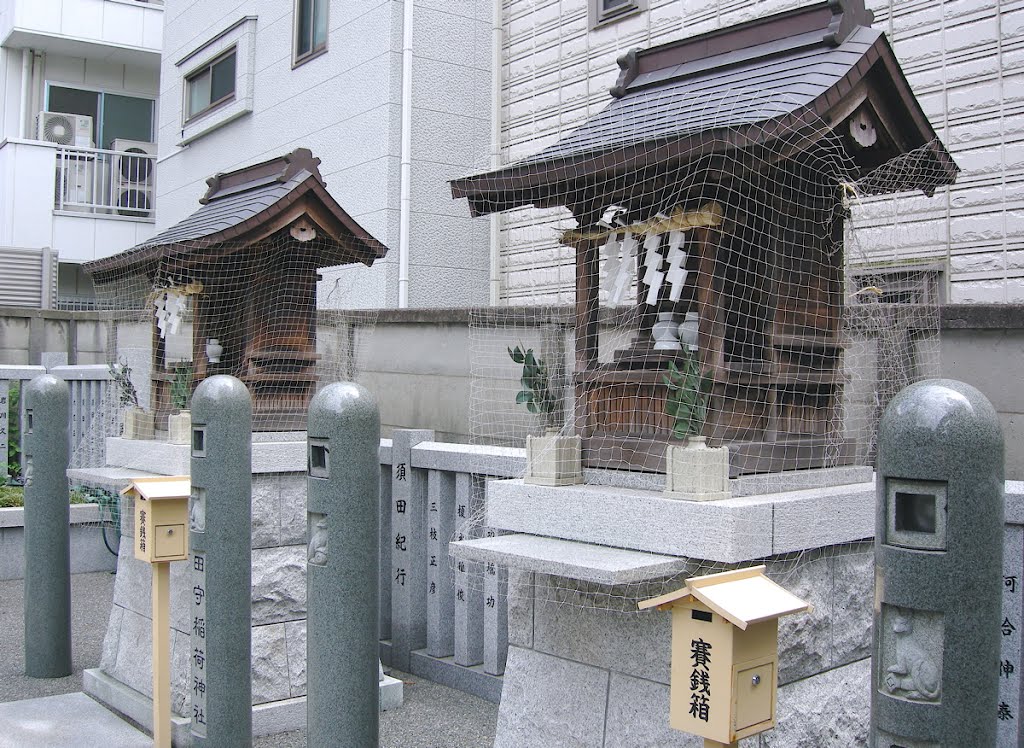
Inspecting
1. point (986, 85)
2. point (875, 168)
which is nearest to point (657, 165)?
point (875, 168)

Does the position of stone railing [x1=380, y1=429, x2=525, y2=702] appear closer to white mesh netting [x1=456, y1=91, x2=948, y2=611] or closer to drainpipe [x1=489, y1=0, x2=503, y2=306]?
white mesh netting [x1=456, y1=91, x2=948, y2=611]

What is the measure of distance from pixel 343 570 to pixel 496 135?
27.4 feet

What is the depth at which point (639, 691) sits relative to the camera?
4117 millimetres

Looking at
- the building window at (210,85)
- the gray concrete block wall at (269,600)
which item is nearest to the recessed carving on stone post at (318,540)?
the gray concrete block wall at (269,600)

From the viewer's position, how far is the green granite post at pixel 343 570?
4.25m

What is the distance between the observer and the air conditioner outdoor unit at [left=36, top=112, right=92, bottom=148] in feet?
63.7

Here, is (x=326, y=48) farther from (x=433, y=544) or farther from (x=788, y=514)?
(x=788, y=514)

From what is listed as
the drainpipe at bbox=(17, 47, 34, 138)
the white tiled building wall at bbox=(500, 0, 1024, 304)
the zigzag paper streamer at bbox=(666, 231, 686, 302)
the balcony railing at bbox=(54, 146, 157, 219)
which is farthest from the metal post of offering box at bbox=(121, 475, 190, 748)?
the drainpipe at bbox=(17, 47, 34, 138)

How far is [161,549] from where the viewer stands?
17.2ft

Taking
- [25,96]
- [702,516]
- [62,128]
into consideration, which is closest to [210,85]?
[62,128]

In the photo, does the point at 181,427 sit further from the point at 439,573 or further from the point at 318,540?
the point at 318,540

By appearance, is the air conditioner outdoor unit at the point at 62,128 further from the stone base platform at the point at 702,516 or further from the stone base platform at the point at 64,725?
the stone base platform at the point at 702,516

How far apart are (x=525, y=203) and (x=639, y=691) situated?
7.46 feet

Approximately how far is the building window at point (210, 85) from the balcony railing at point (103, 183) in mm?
2859
